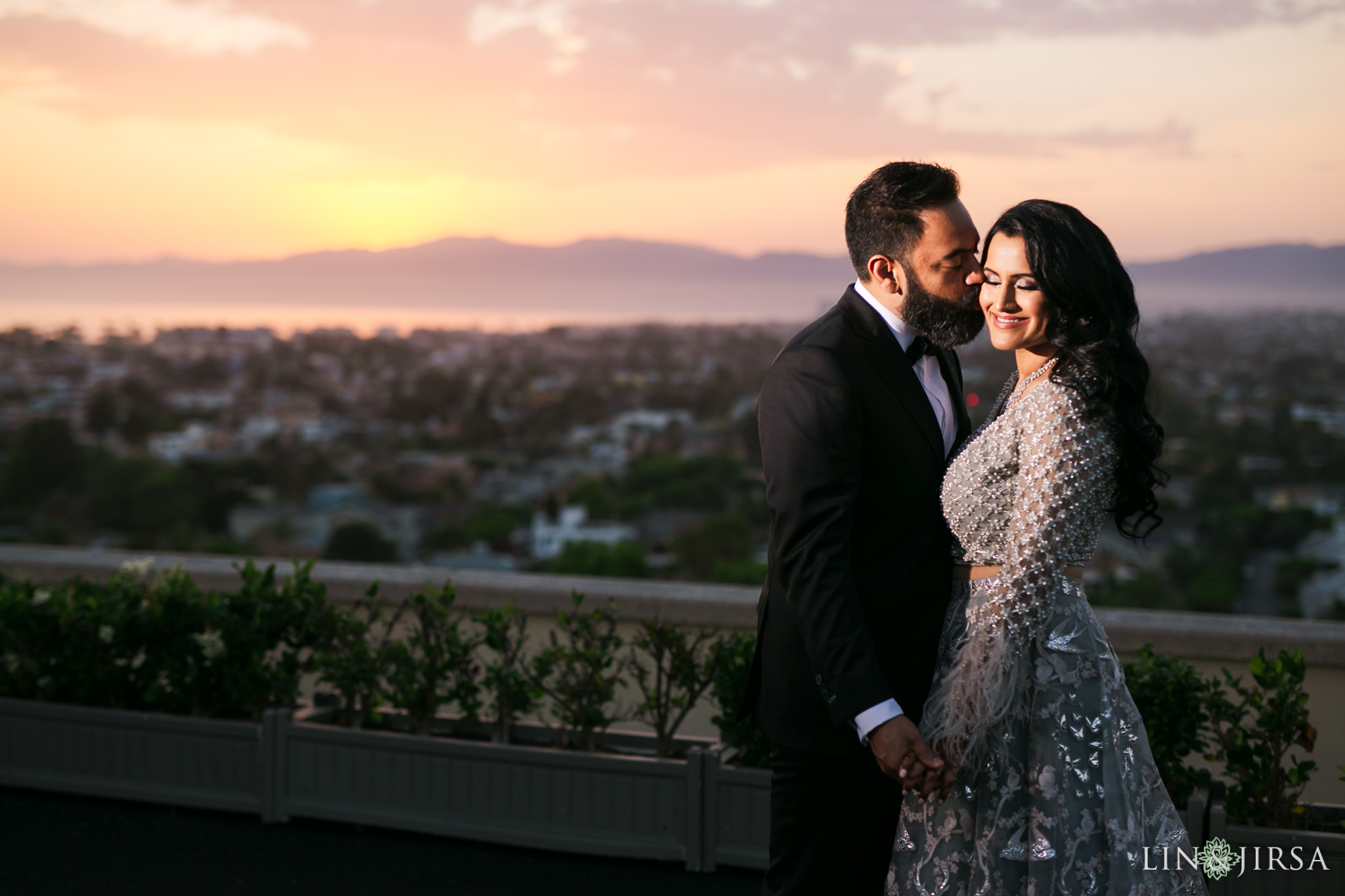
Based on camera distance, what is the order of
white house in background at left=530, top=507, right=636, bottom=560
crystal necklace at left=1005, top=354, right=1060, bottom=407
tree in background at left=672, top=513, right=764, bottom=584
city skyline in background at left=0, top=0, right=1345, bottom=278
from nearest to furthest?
crystal necklace at left=1005, top=354, right=1060, bottom=407 < city skyline in background at left=0, top=0, right=1345, bottom=278 < tree in background at left=672, top=513, right=764, bottom=584 < white house in background at left=530, top=507, right=636, bottom=560

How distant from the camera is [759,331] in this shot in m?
20.1

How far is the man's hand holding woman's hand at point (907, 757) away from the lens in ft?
5.89

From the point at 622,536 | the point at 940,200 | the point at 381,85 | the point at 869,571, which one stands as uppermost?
the point at 381,85

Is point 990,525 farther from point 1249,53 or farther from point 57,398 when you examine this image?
point 57,398

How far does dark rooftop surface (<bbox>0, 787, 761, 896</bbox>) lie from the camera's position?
124 inches

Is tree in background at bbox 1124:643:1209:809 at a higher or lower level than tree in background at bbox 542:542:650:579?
higher

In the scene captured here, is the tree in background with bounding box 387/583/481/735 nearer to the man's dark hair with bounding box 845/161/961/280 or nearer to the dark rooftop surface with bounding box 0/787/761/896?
the dark rooftop surface with bounding box 0/787/761/896

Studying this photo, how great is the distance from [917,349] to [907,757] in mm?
803

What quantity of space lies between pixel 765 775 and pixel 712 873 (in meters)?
0.41

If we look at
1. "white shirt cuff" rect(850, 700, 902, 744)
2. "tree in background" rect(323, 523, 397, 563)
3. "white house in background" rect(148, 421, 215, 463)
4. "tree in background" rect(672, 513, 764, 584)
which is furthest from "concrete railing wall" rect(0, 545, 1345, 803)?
"white house in background" rect(148, 421, 215, 463)

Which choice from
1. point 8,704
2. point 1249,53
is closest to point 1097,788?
point 8,704

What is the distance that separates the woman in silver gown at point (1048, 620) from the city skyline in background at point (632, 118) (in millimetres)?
6248

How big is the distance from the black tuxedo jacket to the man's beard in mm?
68

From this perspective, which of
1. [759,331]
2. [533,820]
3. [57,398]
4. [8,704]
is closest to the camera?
[533,820]
